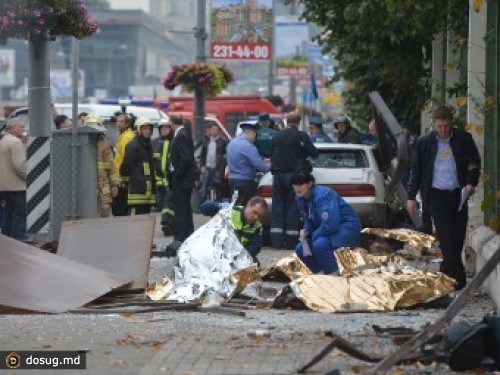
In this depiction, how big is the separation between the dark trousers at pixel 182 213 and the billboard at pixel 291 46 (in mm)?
29207

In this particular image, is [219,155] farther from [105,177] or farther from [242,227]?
[242,227]

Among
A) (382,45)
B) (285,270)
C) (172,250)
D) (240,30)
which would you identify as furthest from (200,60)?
(285,270)

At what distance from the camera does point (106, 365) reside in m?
9.69

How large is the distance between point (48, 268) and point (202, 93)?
19542mm

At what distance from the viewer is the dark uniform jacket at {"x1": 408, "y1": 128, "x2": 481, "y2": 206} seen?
14.3 m

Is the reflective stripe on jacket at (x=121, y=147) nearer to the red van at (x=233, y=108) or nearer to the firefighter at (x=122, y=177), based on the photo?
the firefighter at (x=122, y=177)

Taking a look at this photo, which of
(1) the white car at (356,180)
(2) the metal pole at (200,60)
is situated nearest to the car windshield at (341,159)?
(1) the white car at (356,180)

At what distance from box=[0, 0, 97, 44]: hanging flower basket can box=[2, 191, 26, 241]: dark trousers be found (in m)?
2.33

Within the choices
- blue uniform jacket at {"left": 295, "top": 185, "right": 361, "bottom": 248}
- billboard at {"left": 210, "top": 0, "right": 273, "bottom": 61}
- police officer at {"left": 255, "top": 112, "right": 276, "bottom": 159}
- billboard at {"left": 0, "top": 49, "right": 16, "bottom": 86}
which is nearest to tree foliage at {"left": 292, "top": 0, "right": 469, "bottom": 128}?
police officer at {"left": 255, "top": 112, "right": 276, "bottom": 159}

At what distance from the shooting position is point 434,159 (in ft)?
47.4

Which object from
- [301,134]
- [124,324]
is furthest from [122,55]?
[124,324]

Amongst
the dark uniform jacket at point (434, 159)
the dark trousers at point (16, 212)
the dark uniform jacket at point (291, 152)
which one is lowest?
the dark trousers at point (16, 212)

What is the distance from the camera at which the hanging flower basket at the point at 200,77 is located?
32.2 metres

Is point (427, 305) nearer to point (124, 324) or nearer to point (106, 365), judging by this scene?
point (124, 324)
